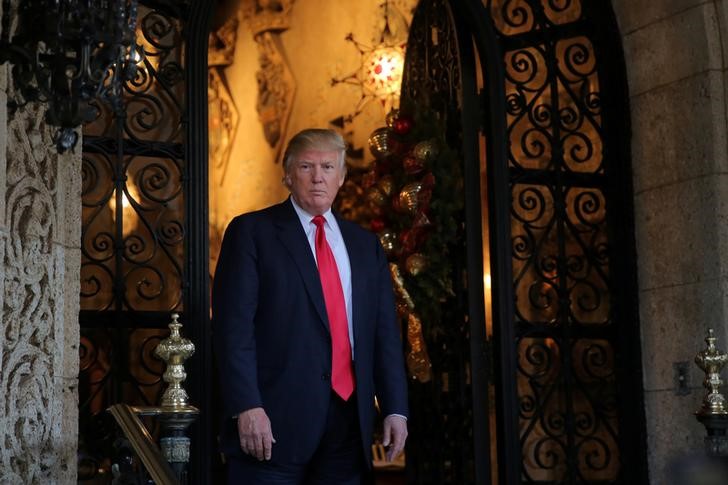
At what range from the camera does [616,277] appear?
7.17 meters

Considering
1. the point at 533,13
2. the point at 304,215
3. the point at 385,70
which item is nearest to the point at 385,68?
the point at 385,70

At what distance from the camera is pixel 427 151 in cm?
756

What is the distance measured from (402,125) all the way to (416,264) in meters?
1.09

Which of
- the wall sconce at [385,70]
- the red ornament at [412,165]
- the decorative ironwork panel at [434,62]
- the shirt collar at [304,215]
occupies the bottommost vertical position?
the shirt collar at [304,215]

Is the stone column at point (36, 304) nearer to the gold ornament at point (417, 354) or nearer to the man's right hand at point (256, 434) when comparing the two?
the man's right hand at point (256, 434)

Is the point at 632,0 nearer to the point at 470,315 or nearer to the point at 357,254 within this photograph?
the point at 470,315

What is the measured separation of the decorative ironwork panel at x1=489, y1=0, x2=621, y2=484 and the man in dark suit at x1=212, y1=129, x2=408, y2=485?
227 cm

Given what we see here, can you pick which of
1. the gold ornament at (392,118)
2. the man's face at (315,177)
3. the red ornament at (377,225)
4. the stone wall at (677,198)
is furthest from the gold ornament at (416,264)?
the man's face at (315,177)

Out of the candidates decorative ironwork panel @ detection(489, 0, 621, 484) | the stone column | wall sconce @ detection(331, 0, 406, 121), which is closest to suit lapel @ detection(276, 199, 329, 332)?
the stone column

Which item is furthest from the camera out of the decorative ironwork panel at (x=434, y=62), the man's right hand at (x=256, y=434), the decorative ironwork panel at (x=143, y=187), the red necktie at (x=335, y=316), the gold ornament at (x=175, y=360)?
the decorative ironwork panel at (x=434, y=62)

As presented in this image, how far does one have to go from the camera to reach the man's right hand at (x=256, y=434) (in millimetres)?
4422

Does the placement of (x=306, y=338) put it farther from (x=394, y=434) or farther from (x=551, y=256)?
(x=551, y=256)

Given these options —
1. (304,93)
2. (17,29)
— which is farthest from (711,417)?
(304,93)

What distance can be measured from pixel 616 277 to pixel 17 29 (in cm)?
389
